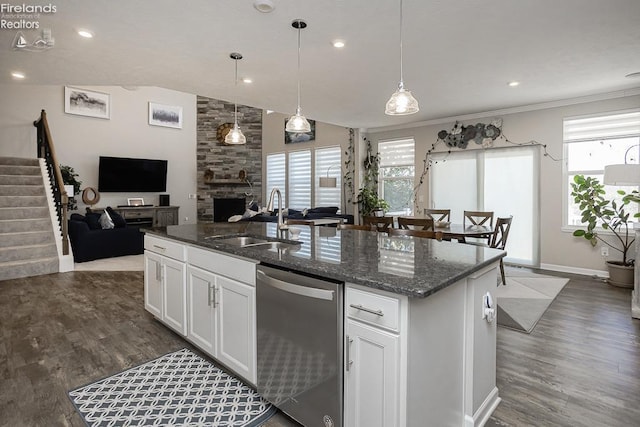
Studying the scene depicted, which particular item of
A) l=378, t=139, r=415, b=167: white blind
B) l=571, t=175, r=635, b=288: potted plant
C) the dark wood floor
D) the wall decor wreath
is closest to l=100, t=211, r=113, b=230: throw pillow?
the dark wood floor

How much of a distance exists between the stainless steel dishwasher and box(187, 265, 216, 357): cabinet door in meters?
0.54

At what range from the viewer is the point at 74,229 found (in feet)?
19.0

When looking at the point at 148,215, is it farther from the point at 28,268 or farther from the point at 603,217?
the point at 603,217

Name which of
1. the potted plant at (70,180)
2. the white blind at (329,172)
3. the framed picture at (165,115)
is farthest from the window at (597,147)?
the potted plant at (70,180)

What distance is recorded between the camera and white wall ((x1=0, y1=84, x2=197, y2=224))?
23.8 ft

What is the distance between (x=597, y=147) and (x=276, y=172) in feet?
24.5

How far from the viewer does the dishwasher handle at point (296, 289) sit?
1.48 metres

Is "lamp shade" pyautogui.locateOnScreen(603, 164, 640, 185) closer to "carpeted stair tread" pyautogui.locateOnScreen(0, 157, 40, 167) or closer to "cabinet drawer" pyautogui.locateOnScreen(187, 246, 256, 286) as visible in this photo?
"cabinet drawer" pyautogui.locateOnScreen(187, 246, 256, 286)

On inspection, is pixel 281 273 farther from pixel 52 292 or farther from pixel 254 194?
pixel 254 194

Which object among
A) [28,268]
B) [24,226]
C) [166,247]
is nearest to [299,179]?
[24,226]

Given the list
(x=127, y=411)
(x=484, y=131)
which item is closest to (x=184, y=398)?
(x=127, y=411)

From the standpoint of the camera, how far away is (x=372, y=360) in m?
1.38

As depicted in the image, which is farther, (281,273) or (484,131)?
(484,131)

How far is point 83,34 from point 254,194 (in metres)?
7.53
